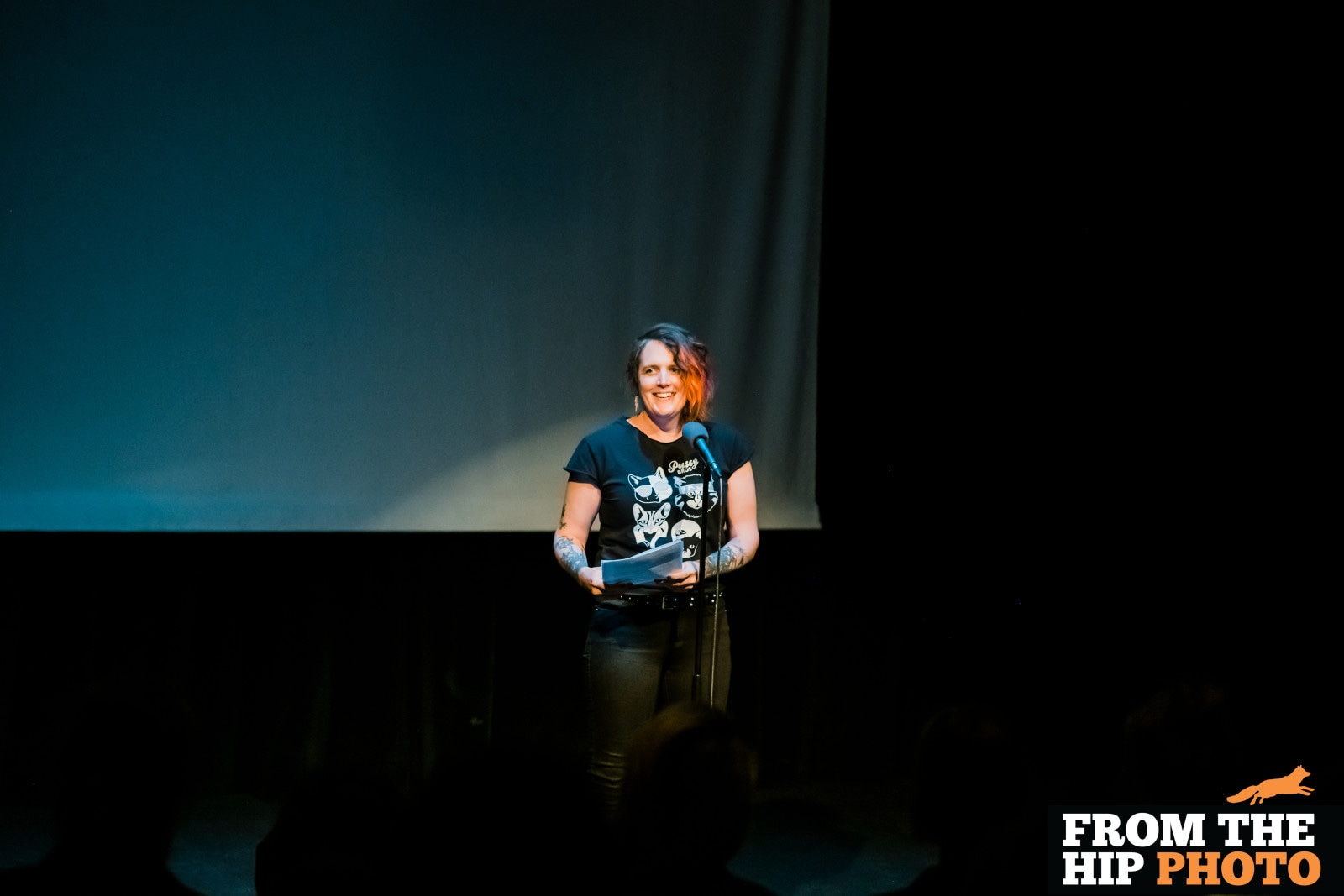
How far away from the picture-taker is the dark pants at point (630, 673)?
2.97m

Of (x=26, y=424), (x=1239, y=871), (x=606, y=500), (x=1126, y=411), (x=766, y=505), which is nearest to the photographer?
(x=1239, y=871)

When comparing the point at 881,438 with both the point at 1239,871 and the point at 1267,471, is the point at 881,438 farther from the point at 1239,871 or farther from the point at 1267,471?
the point at 1239,871

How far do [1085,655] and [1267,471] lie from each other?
95 centimetres

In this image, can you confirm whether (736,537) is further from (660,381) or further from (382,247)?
(382,247)

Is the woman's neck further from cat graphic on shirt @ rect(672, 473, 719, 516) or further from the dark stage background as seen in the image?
the dark stage background

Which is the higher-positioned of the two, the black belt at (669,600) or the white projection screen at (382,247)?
the white projection screen at (382,247)

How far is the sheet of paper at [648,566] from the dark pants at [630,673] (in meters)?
0.22

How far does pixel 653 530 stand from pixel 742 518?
27 cm

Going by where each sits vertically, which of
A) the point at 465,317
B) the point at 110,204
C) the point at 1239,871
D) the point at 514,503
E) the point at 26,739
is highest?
the point at 110,204

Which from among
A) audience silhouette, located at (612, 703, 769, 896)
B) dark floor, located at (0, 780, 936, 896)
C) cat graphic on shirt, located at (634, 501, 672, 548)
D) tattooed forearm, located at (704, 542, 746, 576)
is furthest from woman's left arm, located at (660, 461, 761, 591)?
audience silhouette, located at (612, 703, 769, 896)

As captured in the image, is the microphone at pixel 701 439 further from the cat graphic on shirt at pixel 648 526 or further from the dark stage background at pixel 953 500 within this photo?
the dark stage background at pixel 953 500

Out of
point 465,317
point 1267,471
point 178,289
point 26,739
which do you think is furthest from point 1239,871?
point 26,739

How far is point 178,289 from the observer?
3816 millimetres

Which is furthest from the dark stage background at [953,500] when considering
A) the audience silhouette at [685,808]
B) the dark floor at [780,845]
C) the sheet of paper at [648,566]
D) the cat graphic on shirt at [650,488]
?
the audience silhouette at [685,808]
